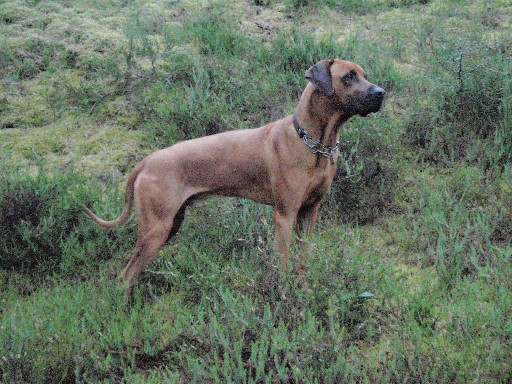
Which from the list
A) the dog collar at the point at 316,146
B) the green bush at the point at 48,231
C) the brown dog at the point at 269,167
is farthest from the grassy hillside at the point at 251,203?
the dog collar at the point at 316,146

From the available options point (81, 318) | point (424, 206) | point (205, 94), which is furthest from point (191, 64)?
point (81, 318)

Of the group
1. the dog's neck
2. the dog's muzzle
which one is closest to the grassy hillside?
the dog's neck

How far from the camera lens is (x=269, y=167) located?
4.55m

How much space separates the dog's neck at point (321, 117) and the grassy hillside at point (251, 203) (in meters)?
0.78

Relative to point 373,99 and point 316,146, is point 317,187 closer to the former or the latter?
point 316,146

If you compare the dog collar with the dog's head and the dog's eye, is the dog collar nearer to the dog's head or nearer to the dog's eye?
the dog's head

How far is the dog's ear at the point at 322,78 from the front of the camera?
4.26 metres

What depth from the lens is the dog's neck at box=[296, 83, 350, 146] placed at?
4.37 m

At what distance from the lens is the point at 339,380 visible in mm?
2912

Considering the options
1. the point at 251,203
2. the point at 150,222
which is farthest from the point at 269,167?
the point at 150,222

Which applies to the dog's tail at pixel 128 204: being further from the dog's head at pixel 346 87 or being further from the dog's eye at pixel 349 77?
the dog's eye at pixel 349 77

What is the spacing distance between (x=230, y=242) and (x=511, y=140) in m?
2.71

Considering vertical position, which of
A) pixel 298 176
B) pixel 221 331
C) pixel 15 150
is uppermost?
pixel 298 176

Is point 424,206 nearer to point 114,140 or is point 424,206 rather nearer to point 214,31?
point 114,140
